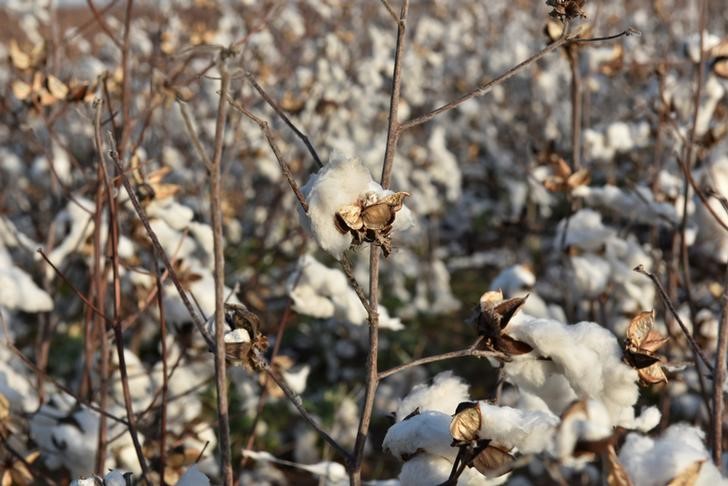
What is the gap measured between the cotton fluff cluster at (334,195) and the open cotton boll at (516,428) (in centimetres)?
25

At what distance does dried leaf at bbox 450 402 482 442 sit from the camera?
901 millimetres

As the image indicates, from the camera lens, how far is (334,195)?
94 cm

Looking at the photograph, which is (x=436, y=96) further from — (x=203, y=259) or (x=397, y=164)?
(x=203, y=259)

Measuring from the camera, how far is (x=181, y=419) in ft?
8.46

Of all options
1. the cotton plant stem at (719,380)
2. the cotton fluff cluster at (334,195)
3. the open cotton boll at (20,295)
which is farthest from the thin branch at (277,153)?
the open cotton boll at (20,295)

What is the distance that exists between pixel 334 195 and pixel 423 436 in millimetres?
300

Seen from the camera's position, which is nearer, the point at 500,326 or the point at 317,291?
the point at 500,326

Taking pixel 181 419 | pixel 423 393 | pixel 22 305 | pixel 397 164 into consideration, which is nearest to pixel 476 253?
pixel 397 164

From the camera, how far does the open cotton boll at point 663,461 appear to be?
2.69ft

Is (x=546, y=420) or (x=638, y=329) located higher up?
(x=638, y=329)

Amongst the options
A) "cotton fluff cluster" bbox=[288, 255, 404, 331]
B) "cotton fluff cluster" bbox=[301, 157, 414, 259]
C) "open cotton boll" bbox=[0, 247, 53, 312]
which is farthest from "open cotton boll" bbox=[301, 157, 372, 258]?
"open cotton boll" bbox=[0, 247, 53, 312]

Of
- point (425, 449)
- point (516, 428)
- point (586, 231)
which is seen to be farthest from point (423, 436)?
point (586, 231)

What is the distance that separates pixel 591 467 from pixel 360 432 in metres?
1.90

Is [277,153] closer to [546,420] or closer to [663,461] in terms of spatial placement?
[546,420]
